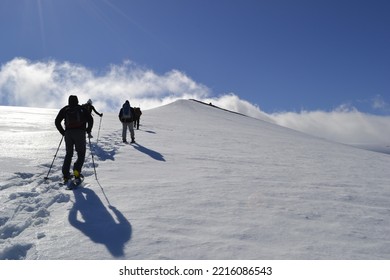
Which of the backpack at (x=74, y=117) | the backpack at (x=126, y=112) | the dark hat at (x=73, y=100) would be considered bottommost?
the backpack at (x=74, y=117)

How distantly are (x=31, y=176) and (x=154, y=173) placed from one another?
320 centimetres

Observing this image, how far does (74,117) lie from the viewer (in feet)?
27.2

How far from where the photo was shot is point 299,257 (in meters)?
4.71

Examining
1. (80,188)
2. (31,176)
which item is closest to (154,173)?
(80,188)

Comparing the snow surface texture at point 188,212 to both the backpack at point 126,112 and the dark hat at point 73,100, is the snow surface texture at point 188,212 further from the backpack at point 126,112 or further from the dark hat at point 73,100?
the backpack at point 126,112

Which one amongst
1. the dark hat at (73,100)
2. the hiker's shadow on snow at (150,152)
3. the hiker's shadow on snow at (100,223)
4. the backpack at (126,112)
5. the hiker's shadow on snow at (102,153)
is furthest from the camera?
the backpack at (126,112)

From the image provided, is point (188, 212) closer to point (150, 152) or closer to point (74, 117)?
Answer: point (74, 117)

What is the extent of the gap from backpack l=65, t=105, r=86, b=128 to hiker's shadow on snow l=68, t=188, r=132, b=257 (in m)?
2.06

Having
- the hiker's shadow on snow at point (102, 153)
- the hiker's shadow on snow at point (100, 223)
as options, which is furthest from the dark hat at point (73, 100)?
the hiker's shadow on snow at point (102, 153)

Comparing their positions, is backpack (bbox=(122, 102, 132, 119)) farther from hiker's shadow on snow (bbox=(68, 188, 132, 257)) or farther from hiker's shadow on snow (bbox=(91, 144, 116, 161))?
hiker's shadow on snow (bbox=(68, 188, 132, 257))

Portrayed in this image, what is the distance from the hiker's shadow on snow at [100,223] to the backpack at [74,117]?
2062 mm

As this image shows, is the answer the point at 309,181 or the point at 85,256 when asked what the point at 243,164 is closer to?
the point at 309,181

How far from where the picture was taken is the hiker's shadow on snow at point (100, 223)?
5.04 m
